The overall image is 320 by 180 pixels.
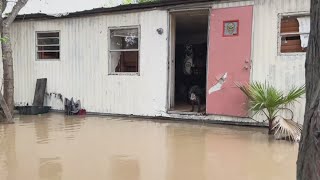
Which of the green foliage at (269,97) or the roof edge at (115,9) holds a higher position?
the roof edge at (115,9)

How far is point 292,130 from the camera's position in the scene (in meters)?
7.06

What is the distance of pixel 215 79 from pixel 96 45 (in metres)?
3.93

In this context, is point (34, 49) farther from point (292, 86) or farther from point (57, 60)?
point (292, 86)

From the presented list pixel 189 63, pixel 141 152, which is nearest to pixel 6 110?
pixel 141 152

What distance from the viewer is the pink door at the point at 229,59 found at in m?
8.67

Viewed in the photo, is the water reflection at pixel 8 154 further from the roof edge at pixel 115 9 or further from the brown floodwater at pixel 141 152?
the roof edge at pixel 115 9

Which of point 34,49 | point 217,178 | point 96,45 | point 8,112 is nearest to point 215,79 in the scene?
point 96,45

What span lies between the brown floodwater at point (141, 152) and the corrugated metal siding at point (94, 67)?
1.41m

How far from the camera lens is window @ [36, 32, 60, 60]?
38.6ft

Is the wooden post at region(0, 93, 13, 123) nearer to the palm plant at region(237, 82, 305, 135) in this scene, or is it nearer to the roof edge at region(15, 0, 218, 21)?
the roof edge at region(15, 0, 218, 21)

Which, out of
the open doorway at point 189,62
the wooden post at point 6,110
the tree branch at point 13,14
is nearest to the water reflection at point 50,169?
the wooden post at point 6,110

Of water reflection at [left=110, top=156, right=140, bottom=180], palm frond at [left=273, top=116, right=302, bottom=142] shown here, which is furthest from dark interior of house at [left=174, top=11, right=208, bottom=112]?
water reflection at [left=110, top=156, right=140, bottom=180]

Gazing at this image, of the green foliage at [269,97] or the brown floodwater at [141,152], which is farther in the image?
the green foliage at [269,97]

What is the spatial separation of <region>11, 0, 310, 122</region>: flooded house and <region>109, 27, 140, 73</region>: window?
3 cm
